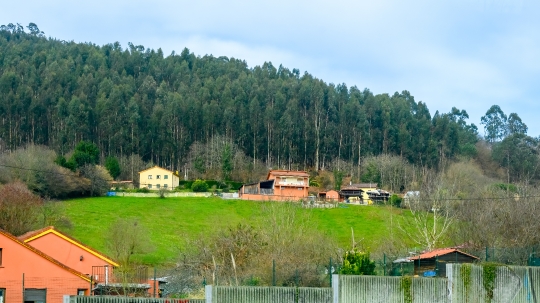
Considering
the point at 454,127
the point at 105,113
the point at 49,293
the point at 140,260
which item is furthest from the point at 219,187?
the point at 49,293

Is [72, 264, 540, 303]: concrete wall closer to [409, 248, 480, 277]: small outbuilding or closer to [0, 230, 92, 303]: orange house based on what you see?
[409, 248, 480, 277]: small outbuilding

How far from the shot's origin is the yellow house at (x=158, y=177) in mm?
82938

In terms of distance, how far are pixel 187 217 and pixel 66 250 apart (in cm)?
2883

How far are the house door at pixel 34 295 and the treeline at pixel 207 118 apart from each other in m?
70.6

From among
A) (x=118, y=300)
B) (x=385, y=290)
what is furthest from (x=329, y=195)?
(x=118, y=300)

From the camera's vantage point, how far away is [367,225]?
197 ft

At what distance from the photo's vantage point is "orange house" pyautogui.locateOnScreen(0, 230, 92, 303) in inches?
1031

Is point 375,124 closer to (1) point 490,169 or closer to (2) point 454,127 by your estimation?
(2) point 454,127

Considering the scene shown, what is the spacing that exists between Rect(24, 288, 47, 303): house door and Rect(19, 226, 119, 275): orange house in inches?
309

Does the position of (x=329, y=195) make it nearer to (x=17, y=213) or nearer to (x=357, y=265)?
(x=17, y=213)

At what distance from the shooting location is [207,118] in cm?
10450

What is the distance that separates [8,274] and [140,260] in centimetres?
1676

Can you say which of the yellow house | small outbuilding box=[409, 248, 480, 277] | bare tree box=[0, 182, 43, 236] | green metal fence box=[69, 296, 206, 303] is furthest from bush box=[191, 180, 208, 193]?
green metal fence box=[69, 296, 206, 303]

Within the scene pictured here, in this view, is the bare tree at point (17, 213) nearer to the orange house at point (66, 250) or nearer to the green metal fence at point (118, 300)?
the orange house at point (66, 250)
